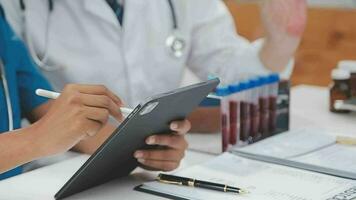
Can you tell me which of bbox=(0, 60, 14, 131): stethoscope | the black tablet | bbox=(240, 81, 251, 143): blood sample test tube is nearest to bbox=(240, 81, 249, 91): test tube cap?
bbox=(240, 81, 251, 143): blood sample test tube

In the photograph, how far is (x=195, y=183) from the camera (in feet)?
3.39

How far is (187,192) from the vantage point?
1.00m

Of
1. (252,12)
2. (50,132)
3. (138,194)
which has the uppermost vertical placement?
(252,12)

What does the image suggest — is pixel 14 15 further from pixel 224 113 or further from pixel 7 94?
pixel 224 113

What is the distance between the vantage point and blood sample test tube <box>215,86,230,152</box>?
1264 mm

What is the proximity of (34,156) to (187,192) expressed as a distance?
0.86 ft

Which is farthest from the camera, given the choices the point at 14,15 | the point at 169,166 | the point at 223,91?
the point at 14,15

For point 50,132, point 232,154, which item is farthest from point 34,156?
point 232,154

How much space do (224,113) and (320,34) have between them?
50.9 inches

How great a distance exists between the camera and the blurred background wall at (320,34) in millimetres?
2346

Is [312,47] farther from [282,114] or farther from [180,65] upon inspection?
[282,114]

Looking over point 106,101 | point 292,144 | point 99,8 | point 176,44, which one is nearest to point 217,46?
point 176,44

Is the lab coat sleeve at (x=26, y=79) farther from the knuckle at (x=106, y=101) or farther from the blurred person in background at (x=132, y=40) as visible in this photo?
the knuckle at (x=106, y=101)

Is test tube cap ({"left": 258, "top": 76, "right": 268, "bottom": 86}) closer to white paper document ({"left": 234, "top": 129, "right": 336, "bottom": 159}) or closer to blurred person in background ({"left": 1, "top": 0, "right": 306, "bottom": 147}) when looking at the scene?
white paper document ({"left": 234, "top": 129, "right": 336, "bottom": 159})
